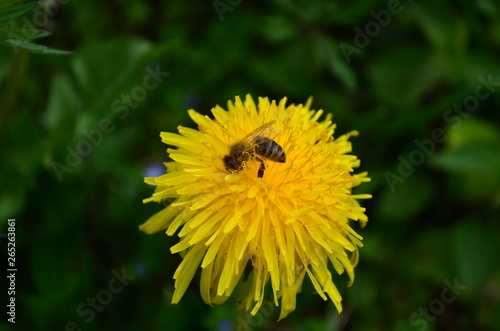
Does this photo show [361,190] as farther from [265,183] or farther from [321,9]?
[321,9]

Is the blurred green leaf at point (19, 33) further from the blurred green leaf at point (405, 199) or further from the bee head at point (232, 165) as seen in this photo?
the blurred green leaf at point (405, 199)

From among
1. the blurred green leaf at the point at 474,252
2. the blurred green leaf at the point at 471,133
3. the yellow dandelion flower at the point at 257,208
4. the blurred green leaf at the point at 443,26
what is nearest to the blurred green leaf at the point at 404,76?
the blurred green leaf at the point at 443,26

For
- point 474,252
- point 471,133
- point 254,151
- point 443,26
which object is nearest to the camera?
point 254,151

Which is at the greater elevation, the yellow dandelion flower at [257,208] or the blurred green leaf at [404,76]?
the yellow dandelion flower at [257,208]

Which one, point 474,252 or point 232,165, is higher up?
point 232,165

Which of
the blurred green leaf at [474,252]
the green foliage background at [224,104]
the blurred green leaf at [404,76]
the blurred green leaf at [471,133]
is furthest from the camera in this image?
the blurred green leaf at [404,76]

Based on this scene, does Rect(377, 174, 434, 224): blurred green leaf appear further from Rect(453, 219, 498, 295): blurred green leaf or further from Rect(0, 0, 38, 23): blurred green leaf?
Rect(0, 0, 38, 23): blurred green leaf

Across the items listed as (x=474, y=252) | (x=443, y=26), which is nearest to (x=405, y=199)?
(x=474, y=252)

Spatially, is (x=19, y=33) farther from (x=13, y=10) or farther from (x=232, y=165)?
(x=232, y=165)
